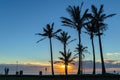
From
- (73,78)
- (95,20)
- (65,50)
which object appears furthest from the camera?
(65,50)

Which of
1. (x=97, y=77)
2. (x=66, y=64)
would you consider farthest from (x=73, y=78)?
(x=66, y=64)

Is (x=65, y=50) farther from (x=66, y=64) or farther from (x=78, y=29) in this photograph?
(x=78, y=29)

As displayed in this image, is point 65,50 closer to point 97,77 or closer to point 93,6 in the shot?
point 93,6

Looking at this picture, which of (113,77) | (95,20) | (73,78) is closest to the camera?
(113,77)

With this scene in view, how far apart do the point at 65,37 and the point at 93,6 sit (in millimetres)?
16953

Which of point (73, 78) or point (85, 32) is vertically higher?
point (85, 32)

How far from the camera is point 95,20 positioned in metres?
53.2

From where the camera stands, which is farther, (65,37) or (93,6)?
(65,37)

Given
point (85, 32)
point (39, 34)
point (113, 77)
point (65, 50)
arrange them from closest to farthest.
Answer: point (113, 77)
point (85, 32)
point (39, 34)
point (65, 50)

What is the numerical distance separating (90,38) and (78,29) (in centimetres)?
854

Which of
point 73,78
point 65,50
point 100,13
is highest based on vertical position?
point 100,13

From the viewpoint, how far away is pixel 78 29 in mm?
53688

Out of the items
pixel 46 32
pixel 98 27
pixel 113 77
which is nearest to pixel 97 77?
pixel 113 77

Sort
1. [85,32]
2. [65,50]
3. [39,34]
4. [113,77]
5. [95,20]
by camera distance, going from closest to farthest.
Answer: [113,77]
[95,20]
[85,32]
[39,34]
[65,50]
